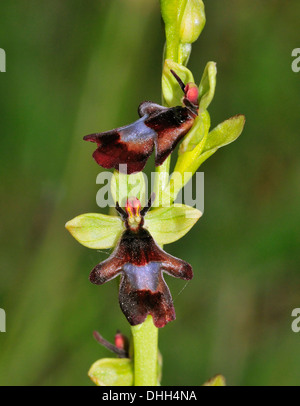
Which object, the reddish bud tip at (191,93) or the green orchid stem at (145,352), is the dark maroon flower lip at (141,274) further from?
the reddish bud tip at (191,93)

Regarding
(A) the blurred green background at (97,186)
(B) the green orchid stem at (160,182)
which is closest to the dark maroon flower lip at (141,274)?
(B) the green orchid stem at (160,182)

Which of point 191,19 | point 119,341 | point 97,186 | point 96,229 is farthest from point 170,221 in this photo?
point 97,186

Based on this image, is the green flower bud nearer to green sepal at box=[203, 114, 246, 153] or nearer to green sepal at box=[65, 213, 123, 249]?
green sepal at box=[203, 114, 246, 153]

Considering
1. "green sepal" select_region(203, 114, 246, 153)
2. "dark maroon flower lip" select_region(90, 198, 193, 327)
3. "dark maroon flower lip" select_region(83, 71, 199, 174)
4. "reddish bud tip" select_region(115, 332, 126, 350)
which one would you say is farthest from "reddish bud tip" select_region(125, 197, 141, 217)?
"reddish bud tip" select_region(115, 332, 126, 350)

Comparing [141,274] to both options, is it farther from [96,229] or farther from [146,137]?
[146,137]

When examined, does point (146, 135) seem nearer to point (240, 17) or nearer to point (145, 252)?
point (145, 252)
